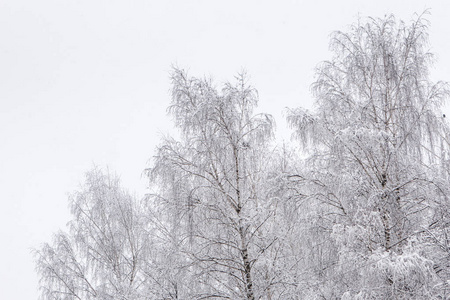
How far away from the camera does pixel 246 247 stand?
7.95 meters

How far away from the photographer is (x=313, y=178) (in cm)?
756

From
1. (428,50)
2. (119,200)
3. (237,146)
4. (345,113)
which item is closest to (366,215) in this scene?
(345,113)

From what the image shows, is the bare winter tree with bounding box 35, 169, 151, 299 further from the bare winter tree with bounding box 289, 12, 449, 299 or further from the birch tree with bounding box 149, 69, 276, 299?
the bare winter tree with bounding box 289, 12, 449, 299

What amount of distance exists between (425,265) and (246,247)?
3031mm

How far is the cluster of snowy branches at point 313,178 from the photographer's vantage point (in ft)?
22.5

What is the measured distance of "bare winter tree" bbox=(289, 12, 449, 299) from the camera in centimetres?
605

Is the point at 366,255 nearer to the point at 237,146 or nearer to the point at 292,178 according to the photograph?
the point at 292,178

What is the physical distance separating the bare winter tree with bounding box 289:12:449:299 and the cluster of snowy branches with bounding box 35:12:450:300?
0.08 ft

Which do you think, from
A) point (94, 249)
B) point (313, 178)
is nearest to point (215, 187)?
point (313, 178)

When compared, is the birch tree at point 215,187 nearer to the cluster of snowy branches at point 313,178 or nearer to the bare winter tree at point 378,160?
the cluster of snowy branches at point 313,178

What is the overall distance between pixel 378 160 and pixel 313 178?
1.04 metres

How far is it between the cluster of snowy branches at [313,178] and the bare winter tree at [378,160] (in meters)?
0.02

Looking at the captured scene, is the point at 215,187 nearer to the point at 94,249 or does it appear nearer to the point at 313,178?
the point at 313,178

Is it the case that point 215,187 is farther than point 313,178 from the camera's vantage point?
Yes
